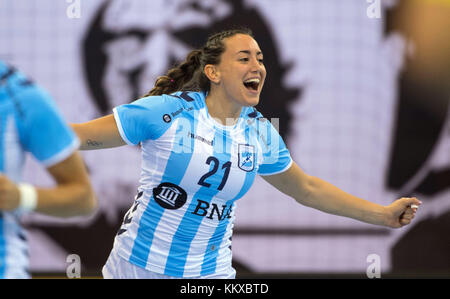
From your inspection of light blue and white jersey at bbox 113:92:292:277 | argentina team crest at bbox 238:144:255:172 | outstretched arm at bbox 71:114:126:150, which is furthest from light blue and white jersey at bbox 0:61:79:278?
argentina team crest at bbox 238:144:255:172

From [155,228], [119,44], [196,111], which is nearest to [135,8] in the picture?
[119,44]

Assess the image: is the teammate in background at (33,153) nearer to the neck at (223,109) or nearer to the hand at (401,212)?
the neck at (223,109)

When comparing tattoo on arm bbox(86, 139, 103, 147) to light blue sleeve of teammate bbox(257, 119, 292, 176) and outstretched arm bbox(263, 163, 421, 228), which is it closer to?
light blue sleeve of teammate bbox(257, 119, 292, 176)

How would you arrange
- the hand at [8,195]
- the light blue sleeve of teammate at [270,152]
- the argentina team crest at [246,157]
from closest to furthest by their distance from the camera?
the hand at [8,195] < the argentina team crest at [246,157] < the light blue sleeve of teammate at [270,152]

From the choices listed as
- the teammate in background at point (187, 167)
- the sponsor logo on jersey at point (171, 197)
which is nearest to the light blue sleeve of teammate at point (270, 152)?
the teammate in background at point (187, 167)

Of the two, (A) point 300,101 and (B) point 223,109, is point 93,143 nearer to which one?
(B) point 223,109

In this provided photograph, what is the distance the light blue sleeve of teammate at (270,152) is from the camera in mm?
2723

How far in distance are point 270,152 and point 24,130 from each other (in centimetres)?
152

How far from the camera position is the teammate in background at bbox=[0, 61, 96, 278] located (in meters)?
1.40

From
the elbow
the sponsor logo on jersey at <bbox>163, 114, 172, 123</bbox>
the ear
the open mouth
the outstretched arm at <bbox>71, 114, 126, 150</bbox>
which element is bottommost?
the elbow

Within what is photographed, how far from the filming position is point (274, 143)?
2.75 meters

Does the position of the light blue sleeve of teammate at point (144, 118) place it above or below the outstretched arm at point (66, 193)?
above

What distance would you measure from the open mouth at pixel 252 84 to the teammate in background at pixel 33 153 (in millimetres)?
1412
